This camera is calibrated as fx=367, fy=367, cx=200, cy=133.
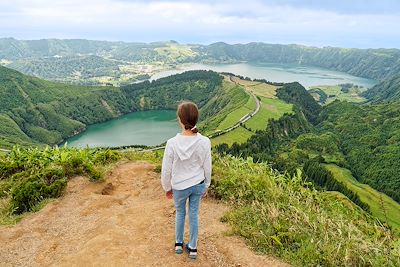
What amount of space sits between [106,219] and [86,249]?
1.74 m

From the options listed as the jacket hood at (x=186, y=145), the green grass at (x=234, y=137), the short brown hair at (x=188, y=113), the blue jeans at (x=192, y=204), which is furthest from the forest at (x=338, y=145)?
the short brown hair at (x=188, y=113)

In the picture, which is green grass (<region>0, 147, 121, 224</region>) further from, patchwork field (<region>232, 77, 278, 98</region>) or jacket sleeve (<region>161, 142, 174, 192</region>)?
patchwork field (<region>232, 77, 278, 98</region>)

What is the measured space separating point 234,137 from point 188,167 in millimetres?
106063

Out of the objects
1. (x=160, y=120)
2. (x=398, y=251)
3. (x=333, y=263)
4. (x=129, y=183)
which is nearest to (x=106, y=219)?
(x=129, y=183)

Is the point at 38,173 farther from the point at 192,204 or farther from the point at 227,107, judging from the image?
the point at 227,107

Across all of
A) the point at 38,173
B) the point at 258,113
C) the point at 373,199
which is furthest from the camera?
the point at 258,113

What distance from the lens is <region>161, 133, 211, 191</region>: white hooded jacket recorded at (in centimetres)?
704

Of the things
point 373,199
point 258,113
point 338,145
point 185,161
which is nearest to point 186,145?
point 185,161

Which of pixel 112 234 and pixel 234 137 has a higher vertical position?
pixel 112 234

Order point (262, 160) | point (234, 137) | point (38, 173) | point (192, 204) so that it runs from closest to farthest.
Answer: point (192, 204), point (38, 173), point (262, 160), point (234, 137)

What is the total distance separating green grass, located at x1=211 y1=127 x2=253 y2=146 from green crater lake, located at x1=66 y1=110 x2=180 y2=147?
95.5 ft

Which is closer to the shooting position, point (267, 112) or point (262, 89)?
point (267, 112)

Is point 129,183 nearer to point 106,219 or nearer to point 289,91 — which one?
point 106,219

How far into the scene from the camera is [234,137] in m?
113
